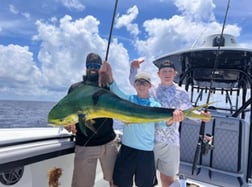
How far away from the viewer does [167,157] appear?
254 centimetres

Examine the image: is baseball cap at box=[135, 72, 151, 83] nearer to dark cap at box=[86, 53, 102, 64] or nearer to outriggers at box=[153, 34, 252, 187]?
dark cap at box=[86, 53, 102, 64]

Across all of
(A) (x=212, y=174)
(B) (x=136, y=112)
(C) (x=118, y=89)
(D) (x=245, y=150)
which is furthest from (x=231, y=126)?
(B) (x=136, y=112)

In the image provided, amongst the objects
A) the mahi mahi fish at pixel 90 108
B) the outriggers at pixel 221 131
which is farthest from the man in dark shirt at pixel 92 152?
the outriggers at pixel 221 131

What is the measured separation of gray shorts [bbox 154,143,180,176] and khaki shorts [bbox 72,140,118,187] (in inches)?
16.8

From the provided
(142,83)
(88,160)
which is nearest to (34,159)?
(88,160)

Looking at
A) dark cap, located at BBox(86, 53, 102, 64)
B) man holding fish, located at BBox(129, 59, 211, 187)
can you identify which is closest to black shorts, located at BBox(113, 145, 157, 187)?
man holding fish, located at BBox(129, 59, 211, 187)

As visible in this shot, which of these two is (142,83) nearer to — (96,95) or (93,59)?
(93,59)

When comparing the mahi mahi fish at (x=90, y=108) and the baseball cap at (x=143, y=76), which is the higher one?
the baseball cap at (x=143, y=76)

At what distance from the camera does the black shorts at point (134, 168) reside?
2.27 meters

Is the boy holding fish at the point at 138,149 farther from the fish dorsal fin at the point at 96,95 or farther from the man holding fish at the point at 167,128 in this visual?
the fish dorsal fin at the point at 96,95

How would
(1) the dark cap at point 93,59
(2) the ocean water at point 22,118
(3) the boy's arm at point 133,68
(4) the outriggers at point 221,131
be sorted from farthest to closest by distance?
1. (2) the ocean water at point 22,118
2. (4) the outriggers at point 221,131
3. (3) the boy's arm at point 133,68
4. (1) the dark cap at point 93,59

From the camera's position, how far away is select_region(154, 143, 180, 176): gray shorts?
2516mm

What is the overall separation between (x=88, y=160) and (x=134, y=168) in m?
0.39

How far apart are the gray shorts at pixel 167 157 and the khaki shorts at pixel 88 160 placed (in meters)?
0.43
